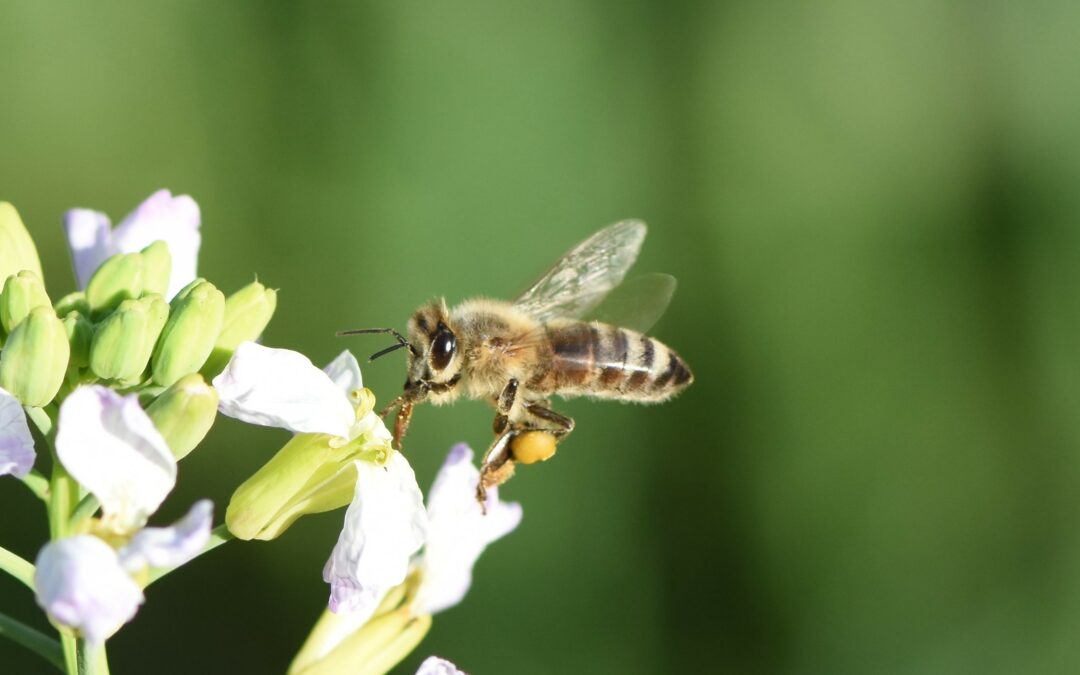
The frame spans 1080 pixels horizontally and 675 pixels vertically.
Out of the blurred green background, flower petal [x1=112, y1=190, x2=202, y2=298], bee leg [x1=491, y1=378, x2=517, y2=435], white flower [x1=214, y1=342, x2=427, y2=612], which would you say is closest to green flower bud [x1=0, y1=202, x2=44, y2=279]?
flower petal [x1=112, y1=190, x2=202, y2=298]

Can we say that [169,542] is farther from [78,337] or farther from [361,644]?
[361,644]

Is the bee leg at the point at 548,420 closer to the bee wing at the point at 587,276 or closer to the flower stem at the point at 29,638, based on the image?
the bee wing at the point at 587,276

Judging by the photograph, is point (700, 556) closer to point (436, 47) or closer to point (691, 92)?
point (691, 92)

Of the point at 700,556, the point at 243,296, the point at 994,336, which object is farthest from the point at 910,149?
the point at 243,296

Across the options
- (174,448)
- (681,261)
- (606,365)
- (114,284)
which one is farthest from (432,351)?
(681,261)

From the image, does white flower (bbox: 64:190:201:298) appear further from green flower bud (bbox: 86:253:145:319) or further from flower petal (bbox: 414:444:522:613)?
flower petal (bbox: 414:444:522:613)

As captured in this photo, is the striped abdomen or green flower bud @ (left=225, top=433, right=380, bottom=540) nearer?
green flower bud @ (left=225, top=433, right=380, bottom=540)

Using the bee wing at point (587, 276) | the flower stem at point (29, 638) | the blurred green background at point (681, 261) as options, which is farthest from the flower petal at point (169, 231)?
the blurred green background at point (681, 261)
